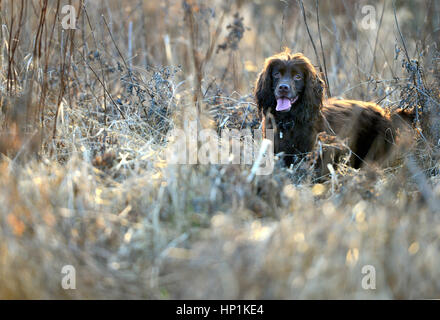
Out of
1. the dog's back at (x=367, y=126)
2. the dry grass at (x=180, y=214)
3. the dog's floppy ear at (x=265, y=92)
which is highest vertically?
the dog's floppy ear at (x=265, y=92)

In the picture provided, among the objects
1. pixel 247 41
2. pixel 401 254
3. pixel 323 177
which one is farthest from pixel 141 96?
pixel 247 41

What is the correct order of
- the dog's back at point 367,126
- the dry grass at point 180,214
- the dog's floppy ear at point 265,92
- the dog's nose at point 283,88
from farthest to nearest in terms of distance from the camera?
the dog's back at point 367,126, the dog's floppy ear at point 265,92, the dog's nose at point 283,88, the dry grass at point 180,214

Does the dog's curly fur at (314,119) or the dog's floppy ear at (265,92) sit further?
the dog's floppy ear at (265,92)

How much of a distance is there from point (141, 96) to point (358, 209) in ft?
7.41

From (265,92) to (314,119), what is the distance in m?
0.47

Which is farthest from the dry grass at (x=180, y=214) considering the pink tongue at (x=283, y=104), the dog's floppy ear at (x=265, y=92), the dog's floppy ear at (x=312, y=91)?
the dog's floppy ear at (x=312, y=91)

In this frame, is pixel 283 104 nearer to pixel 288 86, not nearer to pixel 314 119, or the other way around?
pixel 288 86

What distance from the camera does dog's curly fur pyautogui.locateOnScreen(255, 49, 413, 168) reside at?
4.19m

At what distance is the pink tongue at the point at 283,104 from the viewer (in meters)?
4.15

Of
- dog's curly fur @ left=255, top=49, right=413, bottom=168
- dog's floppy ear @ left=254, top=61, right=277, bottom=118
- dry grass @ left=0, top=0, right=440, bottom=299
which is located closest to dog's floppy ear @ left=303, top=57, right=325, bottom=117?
dog's curly fur @ left=255, top=49, right=413, bottom=168

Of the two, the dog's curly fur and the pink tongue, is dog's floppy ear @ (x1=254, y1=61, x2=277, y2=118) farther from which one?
the pink tongue

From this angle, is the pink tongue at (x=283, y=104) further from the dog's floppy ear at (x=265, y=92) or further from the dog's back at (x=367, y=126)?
the dog's back at (x=367, y=126)

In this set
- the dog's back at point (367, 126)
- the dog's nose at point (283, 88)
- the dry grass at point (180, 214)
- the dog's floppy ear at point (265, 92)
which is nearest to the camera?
the dry grass at point (180, 214)

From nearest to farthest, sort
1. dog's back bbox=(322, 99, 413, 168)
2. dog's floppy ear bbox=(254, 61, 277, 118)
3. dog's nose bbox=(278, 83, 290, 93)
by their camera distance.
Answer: dog's nose bbox=(278, 83, 290, 93) → dog's floppy ear bbox=(254, 61, 277, 118) → dog's back bbox=(322, 99, 413, 168)
